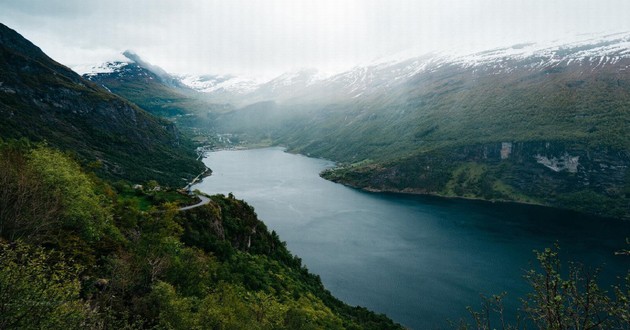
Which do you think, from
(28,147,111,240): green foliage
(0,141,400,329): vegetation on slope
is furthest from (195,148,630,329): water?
(28,147,111,240): green foliage

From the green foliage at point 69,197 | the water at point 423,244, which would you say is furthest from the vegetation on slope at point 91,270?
the water at point 423,244

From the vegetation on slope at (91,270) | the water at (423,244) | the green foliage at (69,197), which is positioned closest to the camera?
the vegetation on slope at (91,270)

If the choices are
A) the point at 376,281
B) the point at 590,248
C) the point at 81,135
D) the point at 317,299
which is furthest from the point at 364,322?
the point at 81,135

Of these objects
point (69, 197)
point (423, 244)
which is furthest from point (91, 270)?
point (423, 244)

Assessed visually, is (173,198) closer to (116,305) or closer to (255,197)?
(116,305)

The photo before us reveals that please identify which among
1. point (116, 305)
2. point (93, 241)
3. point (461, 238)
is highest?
point (93, 241)

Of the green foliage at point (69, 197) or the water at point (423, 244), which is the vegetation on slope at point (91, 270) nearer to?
the green foliage at point (69, 197)

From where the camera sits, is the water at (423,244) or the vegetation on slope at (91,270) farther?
the water at (423,244)

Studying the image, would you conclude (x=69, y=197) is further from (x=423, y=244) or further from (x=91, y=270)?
(x=423, y=244)
